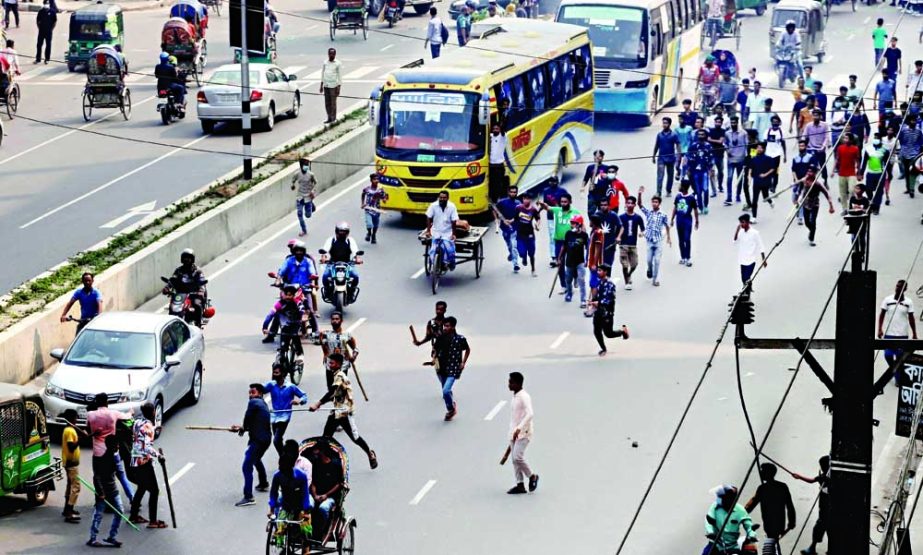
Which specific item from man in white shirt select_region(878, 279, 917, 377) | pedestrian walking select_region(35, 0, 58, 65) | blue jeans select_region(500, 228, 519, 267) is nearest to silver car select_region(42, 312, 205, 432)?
blue jeans select_region(500, 228, 519, 267)

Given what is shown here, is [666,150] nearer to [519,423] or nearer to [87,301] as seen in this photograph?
[87,301]

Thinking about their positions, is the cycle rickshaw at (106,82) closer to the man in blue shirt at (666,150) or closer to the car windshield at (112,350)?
the man in blue shirt at (666,150)

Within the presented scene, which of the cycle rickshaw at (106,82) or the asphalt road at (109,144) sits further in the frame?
the cycle rickshaw at (106,82)

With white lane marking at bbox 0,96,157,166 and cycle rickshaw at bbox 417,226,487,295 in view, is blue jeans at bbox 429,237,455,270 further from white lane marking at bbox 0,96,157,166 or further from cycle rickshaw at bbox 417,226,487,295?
white lane marking at bbox 0,96,157,166

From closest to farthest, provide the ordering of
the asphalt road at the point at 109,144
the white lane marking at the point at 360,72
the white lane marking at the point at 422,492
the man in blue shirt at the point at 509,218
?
the white lane marking at the point at 422,492 < the man in blue shirt at the point at 509,218 < the asphalt road at the point at 109,144 < the white lane marking at the point at 360,72

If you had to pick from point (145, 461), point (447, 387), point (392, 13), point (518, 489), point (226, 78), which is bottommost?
point (518, 489)

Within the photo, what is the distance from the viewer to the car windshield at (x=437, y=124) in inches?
1221

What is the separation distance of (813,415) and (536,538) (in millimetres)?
5526

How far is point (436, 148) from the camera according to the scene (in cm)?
3100

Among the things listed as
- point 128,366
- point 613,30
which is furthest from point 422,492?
point 613,30

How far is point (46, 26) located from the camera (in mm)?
46812

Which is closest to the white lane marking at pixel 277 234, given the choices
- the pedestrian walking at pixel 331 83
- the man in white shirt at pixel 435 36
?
the pedestrian walking at pixel 331 83

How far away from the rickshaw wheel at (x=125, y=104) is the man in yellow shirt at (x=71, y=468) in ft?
72.0

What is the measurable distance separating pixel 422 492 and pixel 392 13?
37750mm
